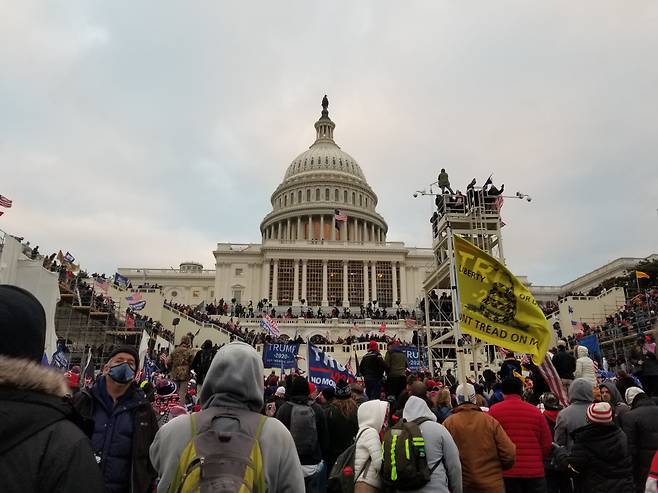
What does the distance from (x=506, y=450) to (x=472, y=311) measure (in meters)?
3.26

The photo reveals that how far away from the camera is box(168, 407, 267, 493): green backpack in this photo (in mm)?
2385

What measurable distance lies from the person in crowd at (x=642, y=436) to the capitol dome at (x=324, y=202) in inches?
2798

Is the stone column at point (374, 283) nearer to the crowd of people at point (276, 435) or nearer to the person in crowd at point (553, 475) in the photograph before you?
the crowd of people at point (276, 435)

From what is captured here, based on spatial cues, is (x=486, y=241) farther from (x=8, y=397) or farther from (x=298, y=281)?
(x=298, y=281)

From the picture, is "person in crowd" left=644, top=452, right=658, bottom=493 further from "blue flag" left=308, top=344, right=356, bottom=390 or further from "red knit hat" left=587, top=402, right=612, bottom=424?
"blue flag" left=308, top=344, right=356, bottom=390

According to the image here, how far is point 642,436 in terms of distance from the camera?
219 inches

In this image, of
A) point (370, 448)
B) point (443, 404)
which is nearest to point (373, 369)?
point (443, 404)

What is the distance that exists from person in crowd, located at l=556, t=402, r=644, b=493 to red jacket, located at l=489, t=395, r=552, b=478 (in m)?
0.44

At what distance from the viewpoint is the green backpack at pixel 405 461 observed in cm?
446

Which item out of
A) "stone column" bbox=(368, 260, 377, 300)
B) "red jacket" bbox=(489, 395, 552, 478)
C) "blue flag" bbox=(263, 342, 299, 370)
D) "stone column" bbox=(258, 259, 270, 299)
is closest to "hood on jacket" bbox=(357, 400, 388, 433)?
"red jacket" bbox=(489, 395, 552, 478)

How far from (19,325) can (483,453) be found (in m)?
4.62

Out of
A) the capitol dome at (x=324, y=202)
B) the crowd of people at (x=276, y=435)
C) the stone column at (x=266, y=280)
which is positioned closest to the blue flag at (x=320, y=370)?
the crowd of people at (x=276, y=435)

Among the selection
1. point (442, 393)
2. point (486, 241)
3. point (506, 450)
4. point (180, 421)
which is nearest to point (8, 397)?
point (180, 421)

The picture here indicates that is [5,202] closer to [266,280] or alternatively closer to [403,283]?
[266,280]
